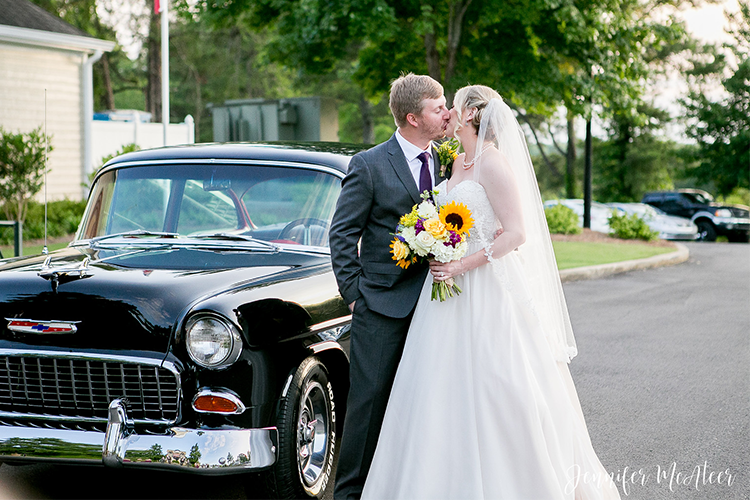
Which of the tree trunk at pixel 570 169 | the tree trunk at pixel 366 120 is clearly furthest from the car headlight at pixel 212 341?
the tree trunk at pixel 366 120

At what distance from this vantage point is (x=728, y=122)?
33.9 m

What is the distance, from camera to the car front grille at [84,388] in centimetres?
336

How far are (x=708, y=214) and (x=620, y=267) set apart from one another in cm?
1477

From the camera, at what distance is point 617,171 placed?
36.8m

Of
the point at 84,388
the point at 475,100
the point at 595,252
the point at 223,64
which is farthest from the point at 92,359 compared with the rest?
the point at 223,64

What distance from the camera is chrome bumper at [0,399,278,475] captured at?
3248mm

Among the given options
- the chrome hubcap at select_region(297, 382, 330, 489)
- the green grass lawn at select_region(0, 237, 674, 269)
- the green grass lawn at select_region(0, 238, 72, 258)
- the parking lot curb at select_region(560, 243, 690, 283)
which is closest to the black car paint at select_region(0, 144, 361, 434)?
the chrome hubcap at select_region(297, 382, 330, 489)

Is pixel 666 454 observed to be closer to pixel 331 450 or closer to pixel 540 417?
pixel 540 417

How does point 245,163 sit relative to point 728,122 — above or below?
below

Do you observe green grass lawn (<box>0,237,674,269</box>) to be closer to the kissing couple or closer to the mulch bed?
the mulch bed

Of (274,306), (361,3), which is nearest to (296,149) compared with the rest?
(274,306)

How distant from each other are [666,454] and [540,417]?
1.78 meters

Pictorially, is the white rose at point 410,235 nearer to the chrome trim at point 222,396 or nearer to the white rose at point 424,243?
the white rose at point 424,243

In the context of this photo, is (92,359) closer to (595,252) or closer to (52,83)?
(595,252)
